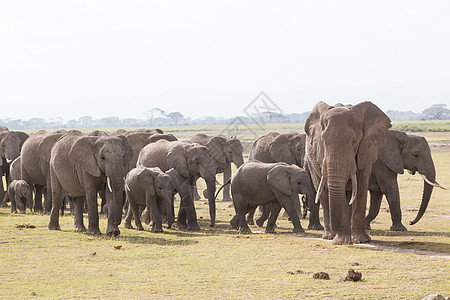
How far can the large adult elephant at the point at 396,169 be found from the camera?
17578 millimetres

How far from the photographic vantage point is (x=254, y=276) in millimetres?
11148

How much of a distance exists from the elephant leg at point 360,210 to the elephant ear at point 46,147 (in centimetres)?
948

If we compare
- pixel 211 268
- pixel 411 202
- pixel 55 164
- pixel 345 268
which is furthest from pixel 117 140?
pixel 411 202

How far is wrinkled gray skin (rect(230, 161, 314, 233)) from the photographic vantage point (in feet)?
56.2

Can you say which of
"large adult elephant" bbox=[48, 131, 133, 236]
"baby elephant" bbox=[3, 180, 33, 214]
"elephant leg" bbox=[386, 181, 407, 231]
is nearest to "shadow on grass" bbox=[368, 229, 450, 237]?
"elephant leg" bbox=[386, 181, 407, 231]

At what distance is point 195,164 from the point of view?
61.6 feet

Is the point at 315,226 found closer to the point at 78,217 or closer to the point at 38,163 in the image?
the point at 78,217

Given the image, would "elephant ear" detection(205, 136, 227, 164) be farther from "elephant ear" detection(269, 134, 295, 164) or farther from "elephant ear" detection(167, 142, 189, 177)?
"elephant ear" detection(167, 142, 189, 177)

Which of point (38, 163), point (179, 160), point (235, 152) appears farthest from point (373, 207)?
point (235, 152)

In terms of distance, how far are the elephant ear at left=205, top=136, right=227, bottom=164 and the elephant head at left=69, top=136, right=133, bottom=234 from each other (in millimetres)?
12085

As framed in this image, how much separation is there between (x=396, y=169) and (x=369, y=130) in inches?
125

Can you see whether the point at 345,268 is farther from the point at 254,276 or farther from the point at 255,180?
the point at 255,180

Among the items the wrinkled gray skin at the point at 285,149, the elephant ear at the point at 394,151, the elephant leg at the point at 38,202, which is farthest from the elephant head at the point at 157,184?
the wrinkled gray skin at the point at 285,149

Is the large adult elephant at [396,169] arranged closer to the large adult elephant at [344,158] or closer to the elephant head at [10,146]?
the large adult elephant at [344,158]
